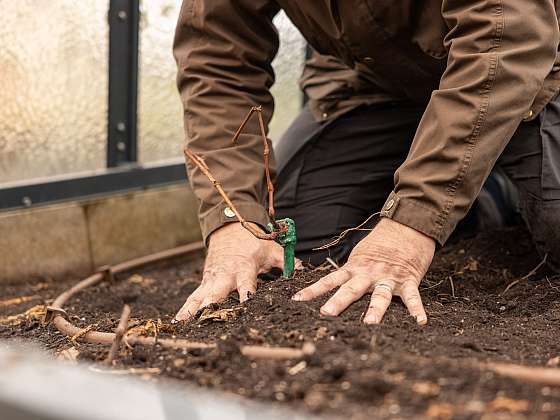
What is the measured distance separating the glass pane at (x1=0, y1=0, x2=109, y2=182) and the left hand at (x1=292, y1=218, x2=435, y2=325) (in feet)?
5.71

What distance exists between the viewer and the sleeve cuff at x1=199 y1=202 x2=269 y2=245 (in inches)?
82.7

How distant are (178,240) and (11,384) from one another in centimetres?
262

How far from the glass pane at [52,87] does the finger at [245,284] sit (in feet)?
4.81

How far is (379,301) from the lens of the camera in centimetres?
161

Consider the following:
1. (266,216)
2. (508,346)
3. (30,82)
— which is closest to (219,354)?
(508,346)

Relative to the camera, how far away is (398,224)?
183 cm

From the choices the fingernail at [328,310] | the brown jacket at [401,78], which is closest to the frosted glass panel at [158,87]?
the brown jacket at [401,78]

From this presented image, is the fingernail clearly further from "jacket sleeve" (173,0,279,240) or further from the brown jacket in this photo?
"jacket sleeve" (173,0,279,240)

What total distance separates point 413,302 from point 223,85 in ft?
3.24

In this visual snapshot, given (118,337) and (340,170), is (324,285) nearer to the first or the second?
(118,337)

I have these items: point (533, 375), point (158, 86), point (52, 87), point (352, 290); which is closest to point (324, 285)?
point (352, 290)

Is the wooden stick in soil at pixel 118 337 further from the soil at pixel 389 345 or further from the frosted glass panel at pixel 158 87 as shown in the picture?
Result: the frosted glass panel at pixel 158 87

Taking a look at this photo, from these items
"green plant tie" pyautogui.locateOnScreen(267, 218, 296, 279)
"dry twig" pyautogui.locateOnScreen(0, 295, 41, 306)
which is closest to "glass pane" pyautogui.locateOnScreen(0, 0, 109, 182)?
"dry twig" pyautogui.locateOnScreen(0, 295, 41, 306)

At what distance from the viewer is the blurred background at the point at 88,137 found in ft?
9.71
